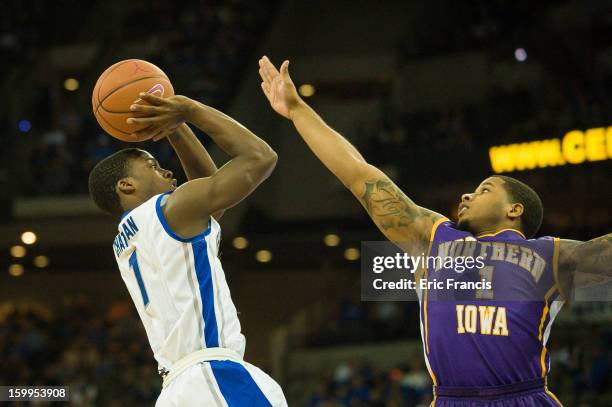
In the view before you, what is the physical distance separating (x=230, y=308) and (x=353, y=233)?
12368 mm

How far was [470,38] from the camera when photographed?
17.9 metres

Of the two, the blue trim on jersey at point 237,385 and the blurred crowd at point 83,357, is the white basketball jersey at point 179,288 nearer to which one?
the blue trim on jersey at point 237,385

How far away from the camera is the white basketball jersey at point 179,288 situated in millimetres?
4172

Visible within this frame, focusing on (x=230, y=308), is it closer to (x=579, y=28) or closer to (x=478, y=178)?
(x=478, y=178)

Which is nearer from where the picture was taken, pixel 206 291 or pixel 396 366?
pixel 206 291

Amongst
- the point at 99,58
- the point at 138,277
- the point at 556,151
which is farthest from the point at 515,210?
the point at 99,58

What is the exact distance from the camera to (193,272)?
13.8 feet

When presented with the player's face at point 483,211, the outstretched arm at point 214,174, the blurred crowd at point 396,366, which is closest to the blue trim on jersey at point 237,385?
the outstretched arm at point 214,174

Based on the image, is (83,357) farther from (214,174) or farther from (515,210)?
(515,210)

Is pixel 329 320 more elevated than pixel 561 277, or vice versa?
pixel 329 320

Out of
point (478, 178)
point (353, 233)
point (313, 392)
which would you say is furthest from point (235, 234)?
point (478, 178)

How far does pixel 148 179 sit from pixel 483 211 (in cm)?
161

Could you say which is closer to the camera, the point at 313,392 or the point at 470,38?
the point at 313,392

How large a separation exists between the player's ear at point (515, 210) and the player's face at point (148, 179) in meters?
1.63
